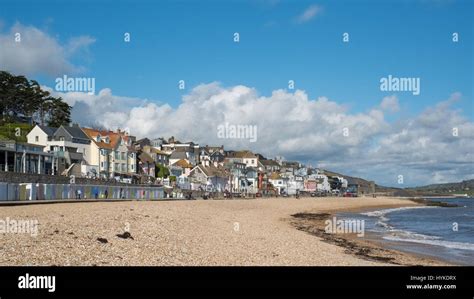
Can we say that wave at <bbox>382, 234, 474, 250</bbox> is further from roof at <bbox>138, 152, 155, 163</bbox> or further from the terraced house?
roof at <bbox>138, 152, 155, 163</bbox>

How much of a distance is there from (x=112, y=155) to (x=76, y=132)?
29.6 ft

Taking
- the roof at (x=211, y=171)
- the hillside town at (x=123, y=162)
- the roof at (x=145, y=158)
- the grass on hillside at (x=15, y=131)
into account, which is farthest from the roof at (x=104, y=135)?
the roof at (x=211, y=171)

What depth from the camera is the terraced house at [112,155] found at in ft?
303

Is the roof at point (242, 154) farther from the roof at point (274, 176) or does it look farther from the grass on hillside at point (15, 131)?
the grass on hillside at point (15, 131)

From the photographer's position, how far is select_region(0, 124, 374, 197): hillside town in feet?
243

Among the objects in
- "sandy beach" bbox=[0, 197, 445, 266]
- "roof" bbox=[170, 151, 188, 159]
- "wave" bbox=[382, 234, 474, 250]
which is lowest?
"wave" bbox=[382, 234, 474, 250]

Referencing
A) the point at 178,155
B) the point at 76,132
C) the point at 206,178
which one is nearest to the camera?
the point at 76,132

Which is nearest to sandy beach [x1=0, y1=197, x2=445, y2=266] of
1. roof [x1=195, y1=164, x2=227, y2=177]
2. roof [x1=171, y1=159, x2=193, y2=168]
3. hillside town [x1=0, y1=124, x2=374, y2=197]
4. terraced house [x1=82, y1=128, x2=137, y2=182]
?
hillside town [x1=0, y1=124, x2=374, y2=197]

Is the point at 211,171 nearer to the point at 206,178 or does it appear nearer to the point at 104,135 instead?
the point at 206,178

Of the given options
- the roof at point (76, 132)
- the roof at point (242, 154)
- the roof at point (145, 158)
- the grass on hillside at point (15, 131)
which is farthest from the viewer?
the roof at point (242, 154)

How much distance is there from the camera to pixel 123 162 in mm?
99625

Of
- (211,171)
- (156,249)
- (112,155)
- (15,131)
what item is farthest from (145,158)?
(156,249)
